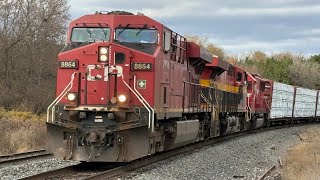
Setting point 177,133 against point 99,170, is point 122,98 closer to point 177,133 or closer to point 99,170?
point 99,170

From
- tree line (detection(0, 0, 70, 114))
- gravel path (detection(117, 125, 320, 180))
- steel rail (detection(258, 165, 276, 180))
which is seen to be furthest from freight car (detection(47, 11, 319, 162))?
tree line (detection(0, 0, 70, 114))

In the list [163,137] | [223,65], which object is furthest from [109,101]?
[223,65]

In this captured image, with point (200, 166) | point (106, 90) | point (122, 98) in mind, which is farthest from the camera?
point (200, 166)

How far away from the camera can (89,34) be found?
11.3m

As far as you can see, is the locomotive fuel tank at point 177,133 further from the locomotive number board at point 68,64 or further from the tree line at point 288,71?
the tree line at point 288,71

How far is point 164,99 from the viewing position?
11.9m

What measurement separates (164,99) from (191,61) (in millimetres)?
3655

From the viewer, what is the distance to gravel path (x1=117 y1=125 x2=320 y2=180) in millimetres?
10477

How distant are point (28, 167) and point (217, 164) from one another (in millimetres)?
4903

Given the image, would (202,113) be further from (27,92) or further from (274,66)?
(274,66)

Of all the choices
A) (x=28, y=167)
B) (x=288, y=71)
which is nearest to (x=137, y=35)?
(x=28, y=167)

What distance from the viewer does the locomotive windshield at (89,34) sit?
36.5ft

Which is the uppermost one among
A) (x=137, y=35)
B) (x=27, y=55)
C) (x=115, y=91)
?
(x=27, y=55)

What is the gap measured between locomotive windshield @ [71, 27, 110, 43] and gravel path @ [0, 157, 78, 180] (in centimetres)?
308
